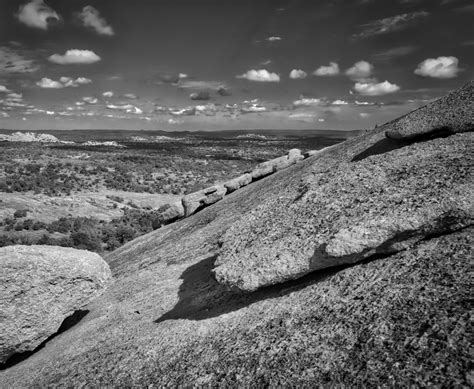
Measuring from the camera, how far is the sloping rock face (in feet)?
19.8

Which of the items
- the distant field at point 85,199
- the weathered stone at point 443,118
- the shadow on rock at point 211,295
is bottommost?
the distant field at point 85,199

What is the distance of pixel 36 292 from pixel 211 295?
675cm

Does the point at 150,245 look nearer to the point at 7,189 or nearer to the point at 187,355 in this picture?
the point at 187,355

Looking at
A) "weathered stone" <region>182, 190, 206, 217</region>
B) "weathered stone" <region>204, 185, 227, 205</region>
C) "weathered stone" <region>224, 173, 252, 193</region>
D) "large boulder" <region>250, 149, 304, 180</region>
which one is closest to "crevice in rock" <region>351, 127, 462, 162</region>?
"large boulder" <region>250, 149, 304, 180</region>

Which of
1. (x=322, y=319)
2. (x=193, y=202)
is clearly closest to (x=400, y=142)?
(x=322, y=319)

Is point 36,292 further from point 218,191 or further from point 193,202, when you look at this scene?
point 218,191

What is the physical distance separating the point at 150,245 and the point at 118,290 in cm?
578

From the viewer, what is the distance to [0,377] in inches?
459

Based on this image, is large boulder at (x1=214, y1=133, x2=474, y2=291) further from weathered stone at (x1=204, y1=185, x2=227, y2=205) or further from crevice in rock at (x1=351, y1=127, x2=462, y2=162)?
weathered stone at (x1=204, y1=185, x2=227, y2=205)

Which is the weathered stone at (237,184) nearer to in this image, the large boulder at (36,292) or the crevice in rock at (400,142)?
the crevice in rock at (400,142)

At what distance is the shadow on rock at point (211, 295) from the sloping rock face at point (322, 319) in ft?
0.14

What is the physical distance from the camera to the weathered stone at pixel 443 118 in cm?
1246

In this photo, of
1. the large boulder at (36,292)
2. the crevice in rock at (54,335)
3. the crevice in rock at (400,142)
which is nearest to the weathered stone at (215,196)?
the crevice in rock at (400,142)

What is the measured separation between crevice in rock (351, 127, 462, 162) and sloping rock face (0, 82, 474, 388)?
1382mm
